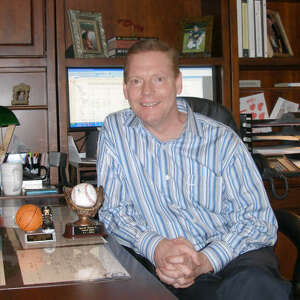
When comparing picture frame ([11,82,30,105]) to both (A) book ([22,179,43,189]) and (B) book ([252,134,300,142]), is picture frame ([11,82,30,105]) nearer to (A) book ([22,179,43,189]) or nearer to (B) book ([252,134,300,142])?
(A) book ([22,179,43,189])

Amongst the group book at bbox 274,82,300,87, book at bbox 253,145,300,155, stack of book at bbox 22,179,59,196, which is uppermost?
book at bbox 274,82,300,87

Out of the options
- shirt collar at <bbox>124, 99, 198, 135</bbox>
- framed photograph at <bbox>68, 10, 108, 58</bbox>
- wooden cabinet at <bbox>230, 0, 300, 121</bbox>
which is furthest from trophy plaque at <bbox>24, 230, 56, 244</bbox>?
wooden cabinet at <bbox>230, 0, 300, 121</bbox>

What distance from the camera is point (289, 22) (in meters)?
3.09

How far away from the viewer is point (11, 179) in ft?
6.81

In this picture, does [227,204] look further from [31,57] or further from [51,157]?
[31,57]

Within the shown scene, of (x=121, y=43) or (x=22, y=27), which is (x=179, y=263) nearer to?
(x=121, y=43)

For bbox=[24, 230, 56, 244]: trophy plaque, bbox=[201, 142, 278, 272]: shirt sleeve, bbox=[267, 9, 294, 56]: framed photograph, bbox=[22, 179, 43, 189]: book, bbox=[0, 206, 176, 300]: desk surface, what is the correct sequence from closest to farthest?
bbox=[0, 206, 176, 300]: desk surface, bbox=[24, 230, 56, 244]: trophy plaque, bbox=[201, 142, 278, 272]: shirt sleeve, bbox=[22, 179, 43, 189]: book, bbox=[267, 9, 294, 56]: framed photograph

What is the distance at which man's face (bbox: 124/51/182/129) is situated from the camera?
1624 millimetres

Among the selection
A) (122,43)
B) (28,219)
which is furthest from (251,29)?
(28,219)

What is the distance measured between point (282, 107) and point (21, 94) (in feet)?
5.05

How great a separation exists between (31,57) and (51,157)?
529mm

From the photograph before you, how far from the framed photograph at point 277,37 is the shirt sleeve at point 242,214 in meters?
1.39

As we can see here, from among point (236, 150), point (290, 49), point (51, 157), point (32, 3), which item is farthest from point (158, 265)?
point (290, 49)

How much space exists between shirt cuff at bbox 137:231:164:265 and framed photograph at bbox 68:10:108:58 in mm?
1347
